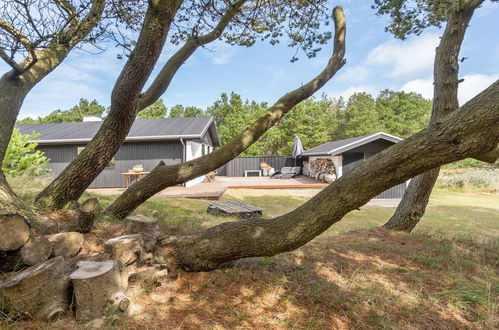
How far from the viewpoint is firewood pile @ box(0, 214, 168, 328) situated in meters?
1.58

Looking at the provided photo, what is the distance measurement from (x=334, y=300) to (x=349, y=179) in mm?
1012

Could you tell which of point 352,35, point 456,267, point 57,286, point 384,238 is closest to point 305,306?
point 57,286

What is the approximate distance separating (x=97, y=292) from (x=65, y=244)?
0.81 m

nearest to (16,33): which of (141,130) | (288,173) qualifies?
(141,130)

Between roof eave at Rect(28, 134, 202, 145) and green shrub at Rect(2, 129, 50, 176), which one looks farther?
roof eave at Rect(28, 134, 202, 145)

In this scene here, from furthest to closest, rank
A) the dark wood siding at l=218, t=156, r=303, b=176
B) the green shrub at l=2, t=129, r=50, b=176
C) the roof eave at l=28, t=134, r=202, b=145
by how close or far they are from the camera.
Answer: the dark wood siding at l=218, t=156, r=303, b=176, the roof eave at l=28, t=134, r=202, b=145, the green shrub at l=2, t=129, r=50, b=176

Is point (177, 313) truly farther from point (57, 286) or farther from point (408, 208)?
point (408, 208)

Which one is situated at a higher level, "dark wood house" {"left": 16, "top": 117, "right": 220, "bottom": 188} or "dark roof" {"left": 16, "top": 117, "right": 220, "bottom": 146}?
"dark roof" {"left": 16, "top": 117, "right": 220, "bottom": 146}

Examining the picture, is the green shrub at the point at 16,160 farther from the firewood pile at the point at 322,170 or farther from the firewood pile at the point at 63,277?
the firewood pile at the point at 322,170

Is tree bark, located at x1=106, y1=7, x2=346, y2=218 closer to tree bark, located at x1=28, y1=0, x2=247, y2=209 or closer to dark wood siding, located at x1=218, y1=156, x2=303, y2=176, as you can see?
tree bark, located at x1=28, y1=0, x2=247, y2=209

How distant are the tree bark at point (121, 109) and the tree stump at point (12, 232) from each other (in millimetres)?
1345

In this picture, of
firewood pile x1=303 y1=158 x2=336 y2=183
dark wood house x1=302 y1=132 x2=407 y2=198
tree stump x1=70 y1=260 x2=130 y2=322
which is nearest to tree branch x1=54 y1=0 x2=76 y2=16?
tree stump x1=70 y1=260 x2=130 y2=322

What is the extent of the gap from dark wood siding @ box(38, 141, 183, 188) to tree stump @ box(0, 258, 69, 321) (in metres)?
10.5

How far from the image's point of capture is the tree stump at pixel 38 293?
1.56 meters
